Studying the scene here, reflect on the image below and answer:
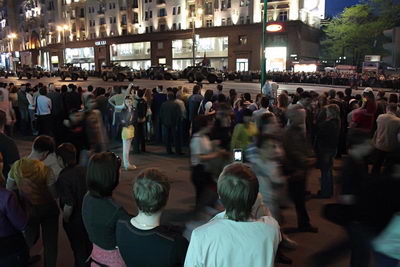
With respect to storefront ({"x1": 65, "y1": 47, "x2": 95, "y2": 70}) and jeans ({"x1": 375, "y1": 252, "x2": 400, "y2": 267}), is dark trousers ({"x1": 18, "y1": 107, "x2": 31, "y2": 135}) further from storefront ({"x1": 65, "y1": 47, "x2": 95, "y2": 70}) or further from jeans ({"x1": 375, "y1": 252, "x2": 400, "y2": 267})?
storefront ({"x1": 65, "y1": 47, "x2": 95, "y2": 70})

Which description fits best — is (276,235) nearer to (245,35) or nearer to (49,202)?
(49,202)

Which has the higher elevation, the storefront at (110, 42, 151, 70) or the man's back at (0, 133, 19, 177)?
the storefront at (110, 42, 151, 70)

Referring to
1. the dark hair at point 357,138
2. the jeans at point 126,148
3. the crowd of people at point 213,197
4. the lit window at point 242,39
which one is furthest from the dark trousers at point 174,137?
the lit window at point 242,39

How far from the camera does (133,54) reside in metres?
67.3

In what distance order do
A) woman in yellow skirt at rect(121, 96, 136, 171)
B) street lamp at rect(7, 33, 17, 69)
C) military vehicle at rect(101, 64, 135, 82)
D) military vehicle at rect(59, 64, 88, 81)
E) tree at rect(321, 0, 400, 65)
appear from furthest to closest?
street lamp at rect(7, 33, 17, 69) < tree at rect(321, 0, 400, 65) < military vehicle at rect(59, 64, 88, 81) < military vehicle at rect(101, 64, 135, 82) < woman in yellow skirt at rect(121, 96, 136, 171)

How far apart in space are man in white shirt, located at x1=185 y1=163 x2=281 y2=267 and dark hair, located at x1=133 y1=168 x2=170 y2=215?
1.19 ft

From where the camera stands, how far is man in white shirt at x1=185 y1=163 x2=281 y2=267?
213cm

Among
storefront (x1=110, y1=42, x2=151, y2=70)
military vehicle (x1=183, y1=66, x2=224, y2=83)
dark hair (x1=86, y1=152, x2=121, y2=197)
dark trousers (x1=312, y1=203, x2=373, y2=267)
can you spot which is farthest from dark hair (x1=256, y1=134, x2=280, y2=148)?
storefront (x1=110, y1=42, x2=151, y2=70)

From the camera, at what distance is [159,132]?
12055mm

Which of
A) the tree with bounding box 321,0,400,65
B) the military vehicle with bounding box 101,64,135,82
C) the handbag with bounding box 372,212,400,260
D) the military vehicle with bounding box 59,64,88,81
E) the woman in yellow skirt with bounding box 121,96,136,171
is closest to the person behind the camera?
→ the handbag with bounding box 372,212,400,260

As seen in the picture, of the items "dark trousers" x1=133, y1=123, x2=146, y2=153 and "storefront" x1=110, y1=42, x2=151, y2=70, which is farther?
"storefront" x1=110, y1=42, x2=151, y2=70

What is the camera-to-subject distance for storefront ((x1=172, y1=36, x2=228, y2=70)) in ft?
185

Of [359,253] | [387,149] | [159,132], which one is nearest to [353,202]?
[359,253]

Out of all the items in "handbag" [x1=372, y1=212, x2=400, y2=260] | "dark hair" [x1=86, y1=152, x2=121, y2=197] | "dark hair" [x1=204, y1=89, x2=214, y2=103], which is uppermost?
"dark hair" [x1=204, y1=89, x2=214, y2=103]
